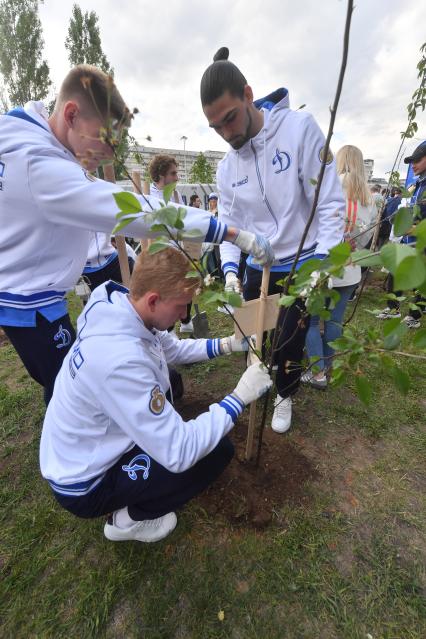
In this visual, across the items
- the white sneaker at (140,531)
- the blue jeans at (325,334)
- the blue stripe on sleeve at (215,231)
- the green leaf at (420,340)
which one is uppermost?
the blue stripe on sleeve at (215,231)

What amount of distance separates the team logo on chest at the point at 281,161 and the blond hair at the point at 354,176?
5.22ft

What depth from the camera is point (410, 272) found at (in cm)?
54

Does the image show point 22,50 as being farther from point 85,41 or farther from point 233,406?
point 233,406

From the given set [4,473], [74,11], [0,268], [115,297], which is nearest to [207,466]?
[115,297]

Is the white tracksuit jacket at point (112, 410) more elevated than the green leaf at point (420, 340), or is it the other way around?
the green leaf at point (420, 340)

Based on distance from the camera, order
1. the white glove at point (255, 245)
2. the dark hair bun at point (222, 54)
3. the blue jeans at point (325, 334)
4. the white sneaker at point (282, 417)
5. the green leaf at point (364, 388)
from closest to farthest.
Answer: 1. the green leaf at point (364, 388)
2. the white glove at point (255, 245)
3. the dark hair bun at point (222, 54)
4. the white sneaker at point (282, 417)
5. the blue jeans at point (325, 334)

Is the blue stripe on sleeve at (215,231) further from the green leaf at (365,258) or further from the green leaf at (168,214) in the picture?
the green leaf at (365,258)

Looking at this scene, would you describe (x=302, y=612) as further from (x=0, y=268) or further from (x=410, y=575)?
(x=0, y=268)

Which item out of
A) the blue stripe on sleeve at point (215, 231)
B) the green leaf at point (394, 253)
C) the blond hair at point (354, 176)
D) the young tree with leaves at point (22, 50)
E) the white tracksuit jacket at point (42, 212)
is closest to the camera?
the green leaf at point (394, 253)

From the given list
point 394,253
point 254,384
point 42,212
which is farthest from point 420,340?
point 42,212

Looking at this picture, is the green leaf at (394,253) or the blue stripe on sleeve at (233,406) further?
the blue stripe on sleeve at (233,406)

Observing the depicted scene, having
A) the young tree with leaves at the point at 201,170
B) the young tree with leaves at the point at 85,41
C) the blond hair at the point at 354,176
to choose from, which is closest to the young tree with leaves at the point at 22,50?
the young tree with leaves at the point at 85,41

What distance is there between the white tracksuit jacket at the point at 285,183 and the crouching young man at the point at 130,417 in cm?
88

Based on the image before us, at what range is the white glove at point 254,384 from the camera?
1565 millimetres
